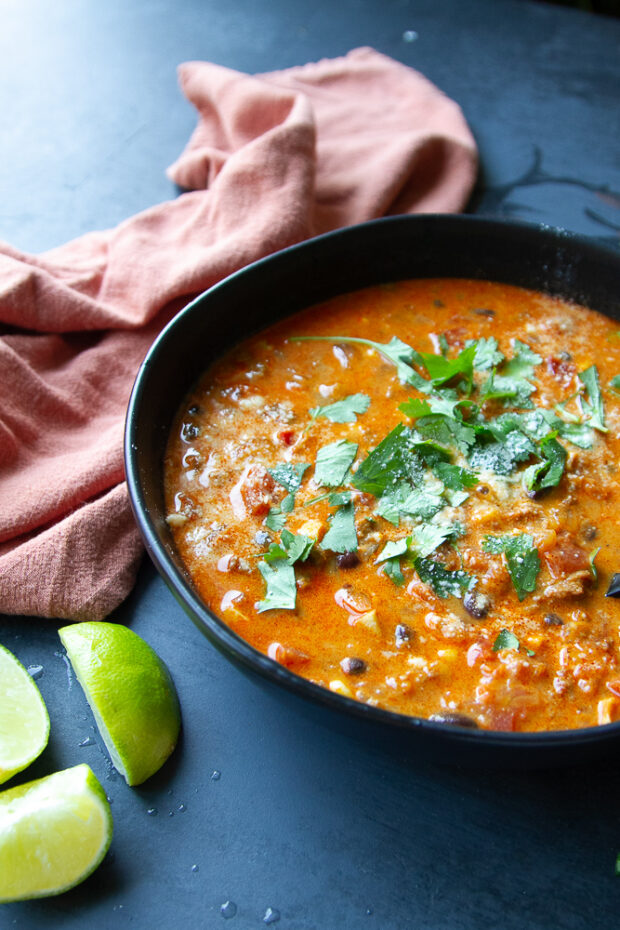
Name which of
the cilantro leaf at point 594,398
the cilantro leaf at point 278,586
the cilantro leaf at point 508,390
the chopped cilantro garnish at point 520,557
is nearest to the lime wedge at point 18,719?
the cilantro leaf at point 278,586

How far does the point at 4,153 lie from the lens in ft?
13.3

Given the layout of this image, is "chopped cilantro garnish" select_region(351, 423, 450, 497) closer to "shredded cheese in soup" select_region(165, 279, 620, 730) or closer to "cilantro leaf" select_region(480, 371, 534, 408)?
"shredded cheese in soup" select_region(165, 279, 620, 730)

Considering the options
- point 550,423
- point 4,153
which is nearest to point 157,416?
point 550,423

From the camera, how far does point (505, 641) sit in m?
2.36

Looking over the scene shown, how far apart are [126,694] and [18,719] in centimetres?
29

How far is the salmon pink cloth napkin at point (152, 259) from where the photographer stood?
2717 mm

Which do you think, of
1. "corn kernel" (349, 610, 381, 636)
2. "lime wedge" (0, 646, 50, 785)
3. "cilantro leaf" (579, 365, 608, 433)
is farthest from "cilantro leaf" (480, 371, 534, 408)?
"lime wedge" (0, 646, 50, 785)

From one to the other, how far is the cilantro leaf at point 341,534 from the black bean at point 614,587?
28.8 inches

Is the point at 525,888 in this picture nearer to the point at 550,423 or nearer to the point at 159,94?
the point at 550,423

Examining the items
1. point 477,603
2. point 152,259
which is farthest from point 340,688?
point 152,259

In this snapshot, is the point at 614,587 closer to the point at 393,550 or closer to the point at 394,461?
the point at 393,550

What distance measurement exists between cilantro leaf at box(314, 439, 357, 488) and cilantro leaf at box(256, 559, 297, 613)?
324 mm

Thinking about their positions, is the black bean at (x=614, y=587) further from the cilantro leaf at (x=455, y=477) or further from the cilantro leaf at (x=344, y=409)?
the cilantro leaf at (x=344, y=409)

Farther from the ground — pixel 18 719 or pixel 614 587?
pixel 614 587
